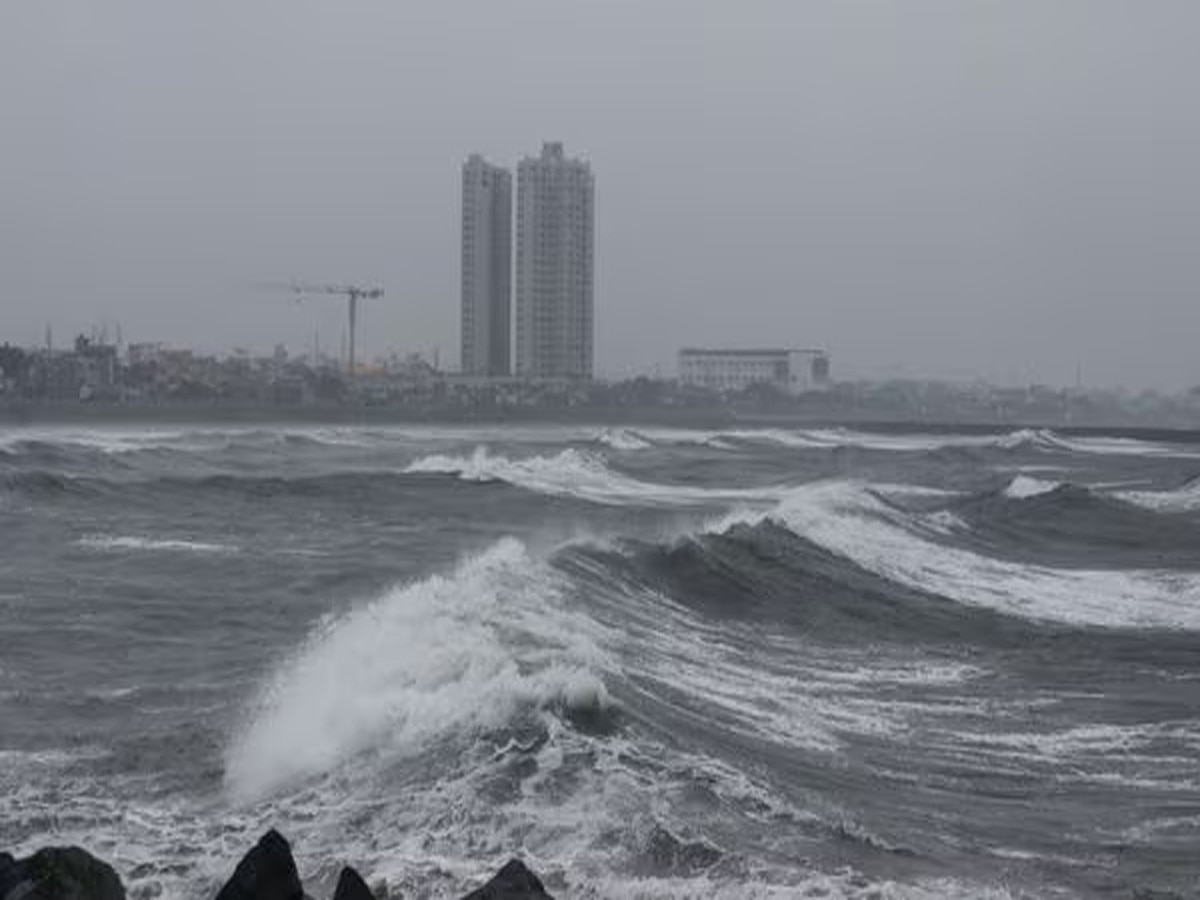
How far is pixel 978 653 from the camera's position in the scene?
16219 mm

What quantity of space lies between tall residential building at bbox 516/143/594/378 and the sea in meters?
126

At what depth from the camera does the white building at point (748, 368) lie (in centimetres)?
18100

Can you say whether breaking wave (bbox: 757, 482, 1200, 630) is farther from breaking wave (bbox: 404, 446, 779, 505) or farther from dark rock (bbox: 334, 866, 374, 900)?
dark rock (bbox: 334, 866, 374, 900)

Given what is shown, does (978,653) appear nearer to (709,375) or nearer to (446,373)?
(446,373)

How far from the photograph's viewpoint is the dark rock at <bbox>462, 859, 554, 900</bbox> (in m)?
6.61

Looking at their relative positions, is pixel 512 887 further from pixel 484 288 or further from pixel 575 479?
pixel 484 288

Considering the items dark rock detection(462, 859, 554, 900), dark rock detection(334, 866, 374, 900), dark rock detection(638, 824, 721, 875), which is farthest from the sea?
dark rock detection(334, 866, 374, 900)

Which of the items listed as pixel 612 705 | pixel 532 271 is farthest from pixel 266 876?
pixel 532 271

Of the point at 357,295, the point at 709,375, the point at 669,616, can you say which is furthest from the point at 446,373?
the point at 669,616

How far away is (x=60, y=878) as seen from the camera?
6.52 m

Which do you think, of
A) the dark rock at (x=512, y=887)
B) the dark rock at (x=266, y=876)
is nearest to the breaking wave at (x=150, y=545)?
the dark rock at (x=266, y=876)

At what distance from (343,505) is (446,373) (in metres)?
118

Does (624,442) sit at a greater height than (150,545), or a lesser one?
lesser

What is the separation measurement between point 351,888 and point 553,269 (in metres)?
149
